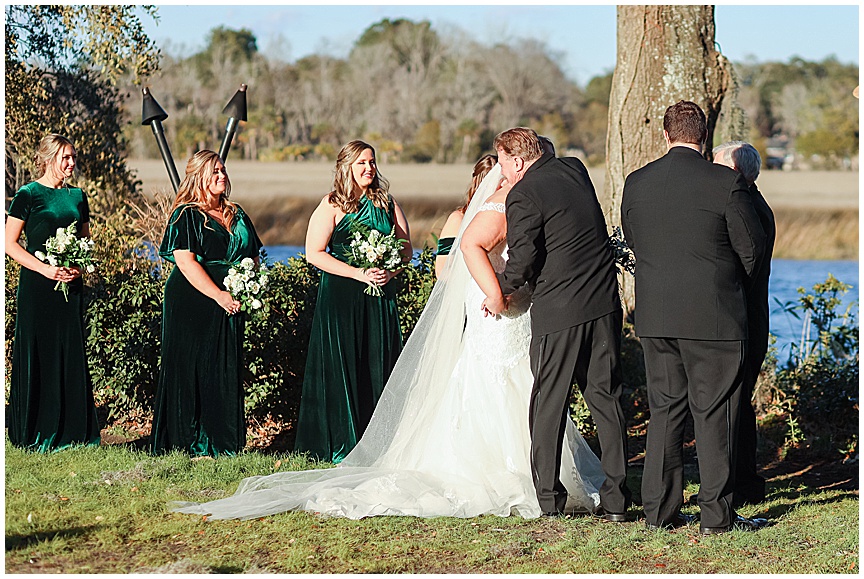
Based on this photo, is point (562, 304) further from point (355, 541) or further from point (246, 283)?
point (246, 283)

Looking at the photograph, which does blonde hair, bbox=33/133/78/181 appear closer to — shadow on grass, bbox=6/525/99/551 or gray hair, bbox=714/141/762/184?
shadow on grass, bbox=6/525/99/551

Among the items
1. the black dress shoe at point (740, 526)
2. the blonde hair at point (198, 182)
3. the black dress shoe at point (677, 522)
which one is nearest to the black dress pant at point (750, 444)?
the black dress shoe at point (740, 526)

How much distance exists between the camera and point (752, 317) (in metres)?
5.82

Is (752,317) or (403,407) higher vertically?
(752,317)

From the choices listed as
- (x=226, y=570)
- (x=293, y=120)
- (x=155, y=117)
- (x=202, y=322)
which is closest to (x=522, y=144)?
(x=202, y=322)

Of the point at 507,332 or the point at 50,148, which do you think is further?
the point at 50,148

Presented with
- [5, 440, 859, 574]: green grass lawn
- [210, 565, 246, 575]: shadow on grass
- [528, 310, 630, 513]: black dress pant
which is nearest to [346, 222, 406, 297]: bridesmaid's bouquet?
[528, 310, 630, 513]: black dress pant

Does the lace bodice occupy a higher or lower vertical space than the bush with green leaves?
higher

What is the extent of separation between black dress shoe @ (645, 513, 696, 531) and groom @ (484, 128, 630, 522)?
0.19 m

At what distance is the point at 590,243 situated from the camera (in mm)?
5430

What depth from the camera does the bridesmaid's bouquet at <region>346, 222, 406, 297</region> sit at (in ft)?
21.4

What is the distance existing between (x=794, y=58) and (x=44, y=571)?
63104mm

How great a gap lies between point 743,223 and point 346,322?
2751 millimetres

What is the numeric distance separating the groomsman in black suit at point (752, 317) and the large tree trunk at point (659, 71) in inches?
129
